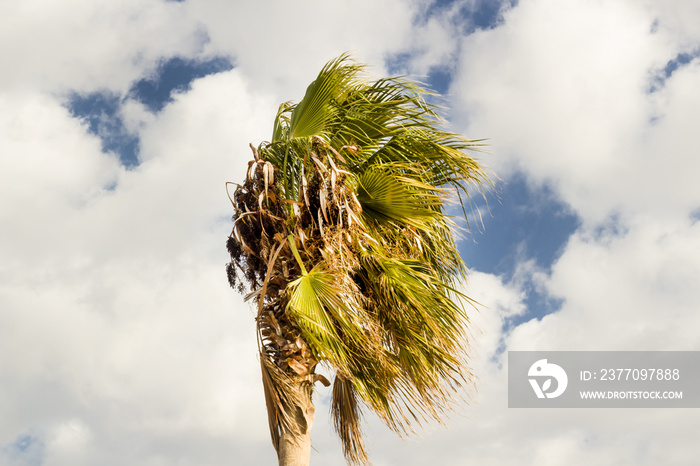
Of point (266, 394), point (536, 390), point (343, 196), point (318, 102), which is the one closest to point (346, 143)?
point (318, 102)

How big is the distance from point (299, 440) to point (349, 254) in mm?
1780

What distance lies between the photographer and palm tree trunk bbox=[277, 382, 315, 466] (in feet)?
19.1

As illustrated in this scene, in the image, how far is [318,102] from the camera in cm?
696

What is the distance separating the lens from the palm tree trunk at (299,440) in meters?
5.83

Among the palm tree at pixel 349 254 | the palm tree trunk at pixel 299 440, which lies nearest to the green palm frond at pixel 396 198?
the palm tree at pixel 349 254

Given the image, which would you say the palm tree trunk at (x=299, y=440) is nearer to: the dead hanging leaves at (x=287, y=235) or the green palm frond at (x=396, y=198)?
the dead hanging leaves at (x=287, y=235)

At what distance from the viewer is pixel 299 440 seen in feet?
19.2

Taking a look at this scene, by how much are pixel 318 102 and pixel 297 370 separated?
2884 millimetres

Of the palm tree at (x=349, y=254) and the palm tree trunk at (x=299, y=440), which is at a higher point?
the palm tree at (x=349, y=254)

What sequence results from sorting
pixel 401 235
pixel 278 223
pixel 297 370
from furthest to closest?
pixel 401 235
pixel 278 223
pixel 297 370

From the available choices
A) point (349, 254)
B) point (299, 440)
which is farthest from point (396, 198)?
point (299, 440)

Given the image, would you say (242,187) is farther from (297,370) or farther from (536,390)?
(536,390)

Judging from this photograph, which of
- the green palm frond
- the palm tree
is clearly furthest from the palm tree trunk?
the green palm frond

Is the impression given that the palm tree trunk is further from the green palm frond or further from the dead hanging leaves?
the green palm frond
